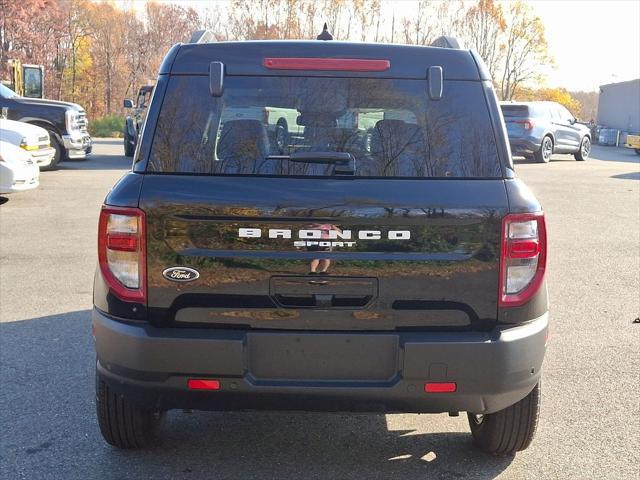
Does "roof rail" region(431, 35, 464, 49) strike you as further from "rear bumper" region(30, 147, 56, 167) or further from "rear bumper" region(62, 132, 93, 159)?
"rear bumper" region(62, 132, 93, 159)

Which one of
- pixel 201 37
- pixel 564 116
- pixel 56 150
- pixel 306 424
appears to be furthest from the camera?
pixel 564 116

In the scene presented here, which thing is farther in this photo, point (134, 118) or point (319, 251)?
point (134, 118)

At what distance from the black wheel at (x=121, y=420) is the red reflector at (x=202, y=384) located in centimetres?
51

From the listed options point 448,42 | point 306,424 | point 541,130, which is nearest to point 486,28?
point 541,130

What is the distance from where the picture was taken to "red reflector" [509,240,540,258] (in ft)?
9.69

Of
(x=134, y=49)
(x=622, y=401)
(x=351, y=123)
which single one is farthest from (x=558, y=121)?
(x=134, y=49)

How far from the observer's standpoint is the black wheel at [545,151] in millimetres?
23127

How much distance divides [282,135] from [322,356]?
98 centimetres

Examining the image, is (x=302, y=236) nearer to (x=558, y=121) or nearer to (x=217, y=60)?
(x=217, y=60)

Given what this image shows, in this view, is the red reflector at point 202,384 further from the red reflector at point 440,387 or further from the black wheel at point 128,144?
the black wheel at point 128,144

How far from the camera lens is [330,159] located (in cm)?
299

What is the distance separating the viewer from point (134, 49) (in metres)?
56.4

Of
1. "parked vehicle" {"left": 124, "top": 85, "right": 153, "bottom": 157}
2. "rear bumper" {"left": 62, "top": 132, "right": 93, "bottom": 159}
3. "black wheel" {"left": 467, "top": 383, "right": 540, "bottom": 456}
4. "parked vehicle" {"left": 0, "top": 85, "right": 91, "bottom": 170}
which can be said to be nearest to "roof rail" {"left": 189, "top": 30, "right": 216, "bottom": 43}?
"black wheel" {"left": 467, "top": 383, "right": 540, "bottom": 456}

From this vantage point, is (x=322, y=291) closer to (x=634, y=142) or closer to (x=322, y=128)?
(x=322, y=128)
